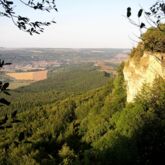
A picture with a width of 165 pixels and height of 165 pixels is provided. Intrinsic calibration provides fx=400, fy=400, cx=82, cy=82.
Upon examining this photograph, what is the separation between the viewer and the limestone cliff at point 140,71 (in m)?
47.4

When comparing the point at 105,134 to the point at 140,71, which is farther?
the point at 140,71

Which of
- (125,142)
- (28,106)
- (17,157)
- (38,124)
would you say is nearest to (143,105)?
(125,142)

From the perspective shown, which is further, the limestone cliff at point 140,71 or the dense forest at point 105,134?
the limestone cliff at point 140,71

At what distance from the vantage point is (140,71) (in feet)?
175

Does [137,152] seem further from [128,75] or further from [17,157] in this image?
[17,157]

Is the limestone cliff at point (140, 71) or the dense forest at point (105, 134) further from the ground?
the limestone cliff at point (140, 71)

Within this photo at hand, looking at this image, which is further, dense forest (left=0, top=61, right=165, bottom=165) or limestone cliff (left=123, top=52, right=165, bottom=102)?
limestone cliff (left=123, top=52, right=165, bottom=102)

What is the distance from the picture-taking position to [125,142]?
39500mm

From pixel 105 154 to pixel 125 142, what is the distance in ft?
7.60

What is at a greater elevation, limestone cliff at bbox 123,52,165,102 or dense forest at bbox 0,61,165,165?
limestone cliff at bbox 123,52,165,102

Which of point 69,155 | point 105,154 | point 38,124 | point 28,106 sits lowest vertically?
point 28,106

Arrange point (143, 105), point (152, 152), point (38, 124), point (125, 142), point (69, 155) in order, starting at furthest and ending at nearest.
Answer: point (38, 124) < point (69, 155) < point (143, 105) < point (125, 142) < point (152, 152)

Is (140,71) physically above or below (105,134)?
above

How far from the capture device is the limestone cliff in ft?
156
